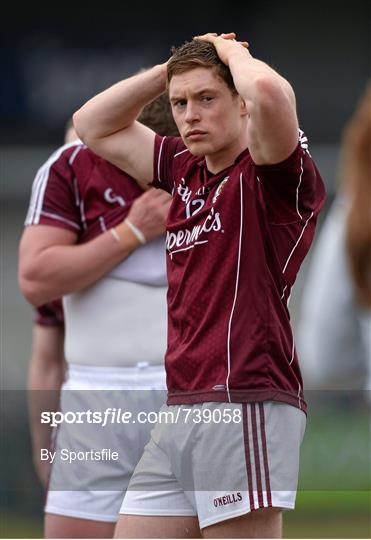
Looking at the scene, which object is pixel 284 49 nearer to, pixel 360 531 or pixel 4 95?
pixel 4 95

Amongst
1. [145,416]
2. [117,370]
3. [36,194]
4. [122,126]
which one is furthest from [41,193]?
[145,416]

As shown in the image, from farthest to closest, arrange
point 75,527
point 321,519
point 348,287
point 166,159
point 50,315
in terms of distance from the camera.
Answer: point 50,315
point 321,519
point 75,527
point 166,159
point 348,287

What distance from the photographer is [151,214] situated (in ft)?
10.5

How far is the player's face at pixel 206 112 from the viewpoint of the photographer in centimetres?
236

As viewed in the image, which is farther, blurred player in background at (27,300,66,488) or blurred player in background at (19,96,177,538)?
blurred player in background at (27,300,66,488)

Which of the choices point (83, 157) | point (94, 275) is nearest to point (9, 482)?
point (94, 275)

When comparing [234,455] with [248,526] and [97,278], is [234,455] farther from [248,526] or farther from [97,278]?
[97,278]

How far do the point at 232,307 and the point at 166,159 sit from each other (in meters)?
0.46

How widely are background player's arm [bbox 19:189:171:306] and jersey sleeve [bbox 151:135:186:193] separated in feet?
1.76

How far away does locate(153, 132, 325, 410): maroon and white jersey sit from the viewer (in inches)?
91.3

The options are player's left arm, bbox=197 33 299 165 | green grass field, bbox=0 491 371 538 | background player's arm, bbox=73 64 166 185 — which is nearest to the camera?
player's left arm, bbox=197 33 299 165

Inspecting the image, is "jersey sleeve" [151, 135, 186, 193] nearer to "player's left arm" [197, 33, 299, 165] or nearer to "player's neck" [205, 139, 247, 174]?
"player's neck" [205, 139, 247, 174]

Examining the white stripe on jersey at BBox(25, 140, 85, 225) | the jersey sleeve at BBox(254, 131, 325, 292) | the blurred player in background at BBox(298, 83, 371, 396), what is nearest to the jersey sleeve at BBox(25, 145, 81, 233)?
the white stripe on jersey at BBox(25, 140, 85, 225)

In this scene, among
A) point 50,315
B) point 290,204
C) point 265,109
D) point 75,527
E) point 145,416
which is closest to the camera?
point 265,109
